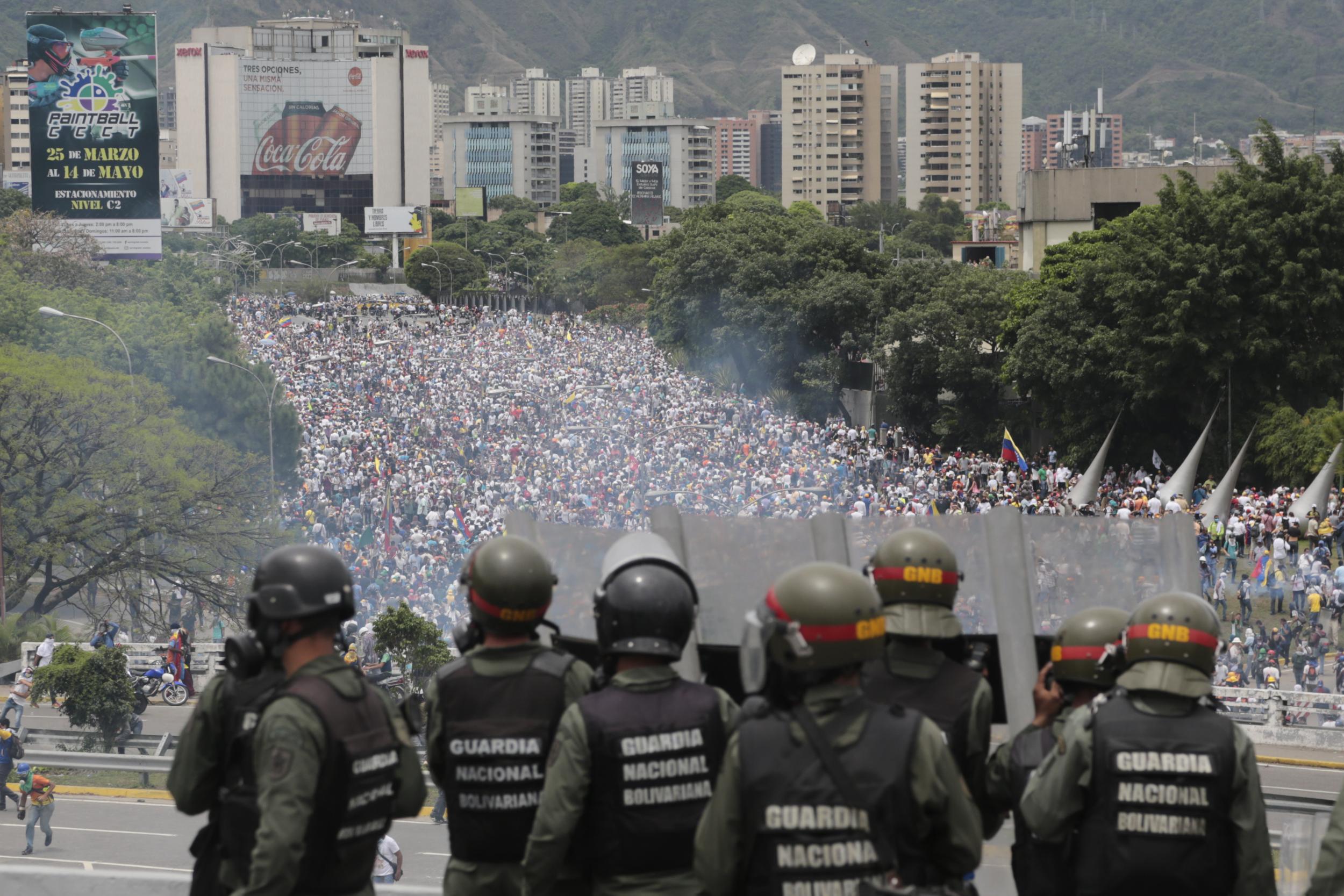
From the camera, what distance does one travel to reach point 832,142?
17900 centimetres

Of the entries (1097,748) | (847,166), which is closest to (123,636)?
(1097,748)

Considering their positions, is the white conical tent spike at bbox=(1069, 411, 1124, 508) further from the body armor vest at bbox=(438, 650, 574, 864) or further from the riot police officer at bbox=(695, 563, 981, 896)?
the riot police officer at bbox=(695, 563, 981, 896)

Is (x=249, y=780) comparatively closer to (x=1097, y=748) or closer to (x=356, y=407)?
(x=1097, y=748)

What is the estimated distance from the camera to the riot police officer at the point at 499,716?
4.57 m

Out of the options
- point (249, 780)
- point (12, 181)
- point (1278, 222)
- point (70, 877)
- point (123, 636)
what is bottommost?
point (123, 636)

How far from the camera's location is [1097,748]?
4.16 metres

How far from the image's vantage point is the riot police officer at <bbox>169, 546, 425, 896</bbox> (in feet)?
12.8

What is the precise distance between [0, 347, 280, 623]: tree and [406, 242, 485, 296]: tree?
89.7 m

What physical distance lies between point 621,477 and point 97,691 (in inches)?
584

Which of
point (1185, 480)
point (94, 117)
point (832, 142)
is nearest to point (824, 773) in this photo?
point (1185, 480)

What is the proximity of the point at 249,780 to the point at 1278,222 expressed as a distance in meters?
33.8

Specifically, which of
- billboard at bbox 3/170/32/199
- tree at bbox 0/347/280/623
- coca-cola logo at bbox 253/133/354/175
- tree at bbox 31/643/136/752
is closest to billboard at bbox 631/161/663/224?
coca-cola logo at bbox 253/133/354/175

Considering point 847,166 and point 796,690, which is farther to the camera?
point 847,166

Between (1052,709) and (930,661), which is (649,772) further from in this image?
(1052,709)
